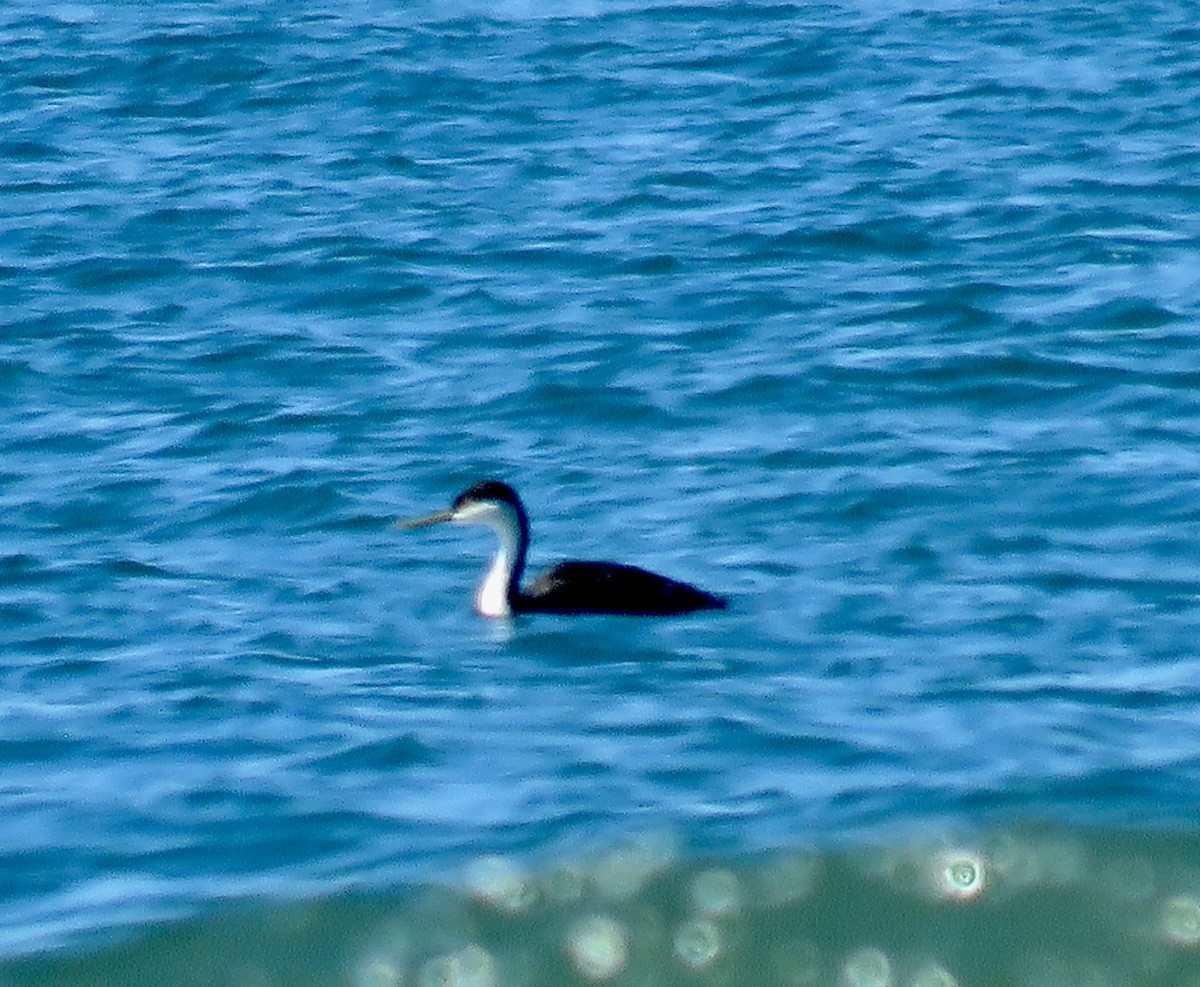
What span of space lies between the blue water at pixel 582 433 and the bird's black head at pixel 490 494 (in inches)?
18.1

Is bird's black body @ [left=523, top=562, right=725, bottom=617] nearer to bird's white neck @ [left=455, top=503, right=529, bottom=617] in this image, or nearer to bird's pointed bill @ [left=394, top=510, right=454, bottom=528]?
bird's white neck @ [left=455, top=503, right=529, bottom=617]

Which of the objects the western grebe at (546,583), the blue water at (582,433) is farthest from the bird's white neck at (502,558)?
the blue water at (582,433)

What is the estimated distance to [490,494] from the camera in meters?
14.0

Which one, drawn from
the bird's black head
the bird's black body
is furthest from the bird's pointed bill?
the bird's black body

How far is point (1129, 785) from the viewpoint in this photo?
10.5 meters

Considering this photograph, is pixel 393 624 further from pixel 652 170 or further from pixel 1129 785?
pixel 652 170

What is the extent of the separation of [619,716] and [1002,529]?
3006mm

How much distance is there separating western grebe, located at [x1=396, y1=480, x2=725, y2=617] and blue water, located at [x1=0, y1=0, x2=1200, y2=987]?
0.13 metres

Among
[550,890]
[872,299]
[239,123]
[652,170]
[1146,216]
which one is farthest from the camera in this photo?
[239,123]

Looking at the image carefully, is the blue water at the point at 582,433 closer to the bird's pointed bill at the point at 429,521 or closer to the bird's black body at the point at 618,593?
the bird's black body at the point at 618,593

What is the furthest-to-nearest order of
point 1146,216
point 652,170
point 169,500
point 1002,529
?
1. point 652,170
2. point 1146,216
3. point 169,500
4. point 1002,529

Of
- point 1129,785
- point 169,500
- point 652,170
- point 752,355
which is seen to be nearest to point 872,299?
point 752,355

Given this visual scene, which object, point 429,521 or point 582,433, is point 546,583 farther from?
point 582,433

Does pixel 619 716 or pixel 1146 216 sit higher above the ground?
pixel 619 716
